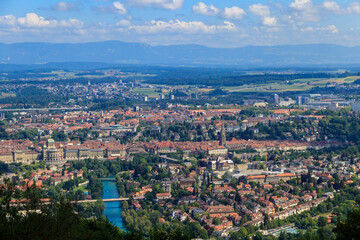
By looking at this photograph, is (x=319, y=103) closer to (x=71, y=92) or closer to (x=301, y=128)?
(x=301, y=128)

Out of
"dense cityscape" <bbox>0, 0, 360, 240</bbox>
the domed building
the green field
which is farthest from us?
the green field

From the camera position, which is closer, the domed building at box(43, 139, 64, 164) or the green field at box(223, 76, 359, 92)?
the domed building at box(43, 139, 64, 164)

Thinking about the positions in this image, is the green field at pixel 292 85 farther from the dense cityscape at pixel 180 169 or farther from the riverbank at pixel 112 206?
the riverbank at pixel 112 206

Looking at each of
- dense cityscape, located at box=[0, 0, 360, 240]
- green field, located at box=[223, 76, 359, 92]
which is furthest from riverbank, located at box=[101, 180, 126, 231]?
green field, located at box=[223, 76, 359, 92]

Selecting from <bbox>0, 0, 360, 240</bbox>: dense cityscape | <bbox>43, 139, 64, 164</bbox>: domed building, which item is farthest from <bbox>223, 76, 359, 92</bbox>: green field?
<bbox>43, 139, 64, 164</bbox>: domed building

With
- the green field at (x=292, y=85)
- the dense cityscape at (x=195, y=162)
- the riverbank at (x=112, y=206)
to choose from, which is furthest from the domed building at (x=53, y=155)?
the green field at (x=292, y=85)

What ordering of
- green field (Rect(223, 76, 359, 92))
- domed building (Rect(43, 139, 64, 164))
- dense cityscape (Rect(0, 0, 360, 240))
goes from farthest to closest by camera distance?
green field (Rect(223, 76, 359, 92)) → domed building (Rect(43, 139, 64, 164)) → dense cityscape (Rect(0, 0, 360, 240))

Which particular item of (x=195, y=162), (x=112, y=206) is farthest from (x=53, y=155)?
(x=112, y=206)

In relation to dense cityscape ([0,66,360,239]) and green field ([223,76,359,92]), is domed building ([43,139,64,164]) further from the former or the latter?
green field ([223,76,359,92])

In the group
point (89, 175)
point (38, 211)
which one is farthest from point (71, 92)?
point (38, 211)

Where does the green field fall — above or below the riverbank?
above

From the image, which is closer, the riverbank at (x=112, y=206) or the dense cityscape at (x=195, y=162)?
the dense cityscape at (x=195, y=162)
